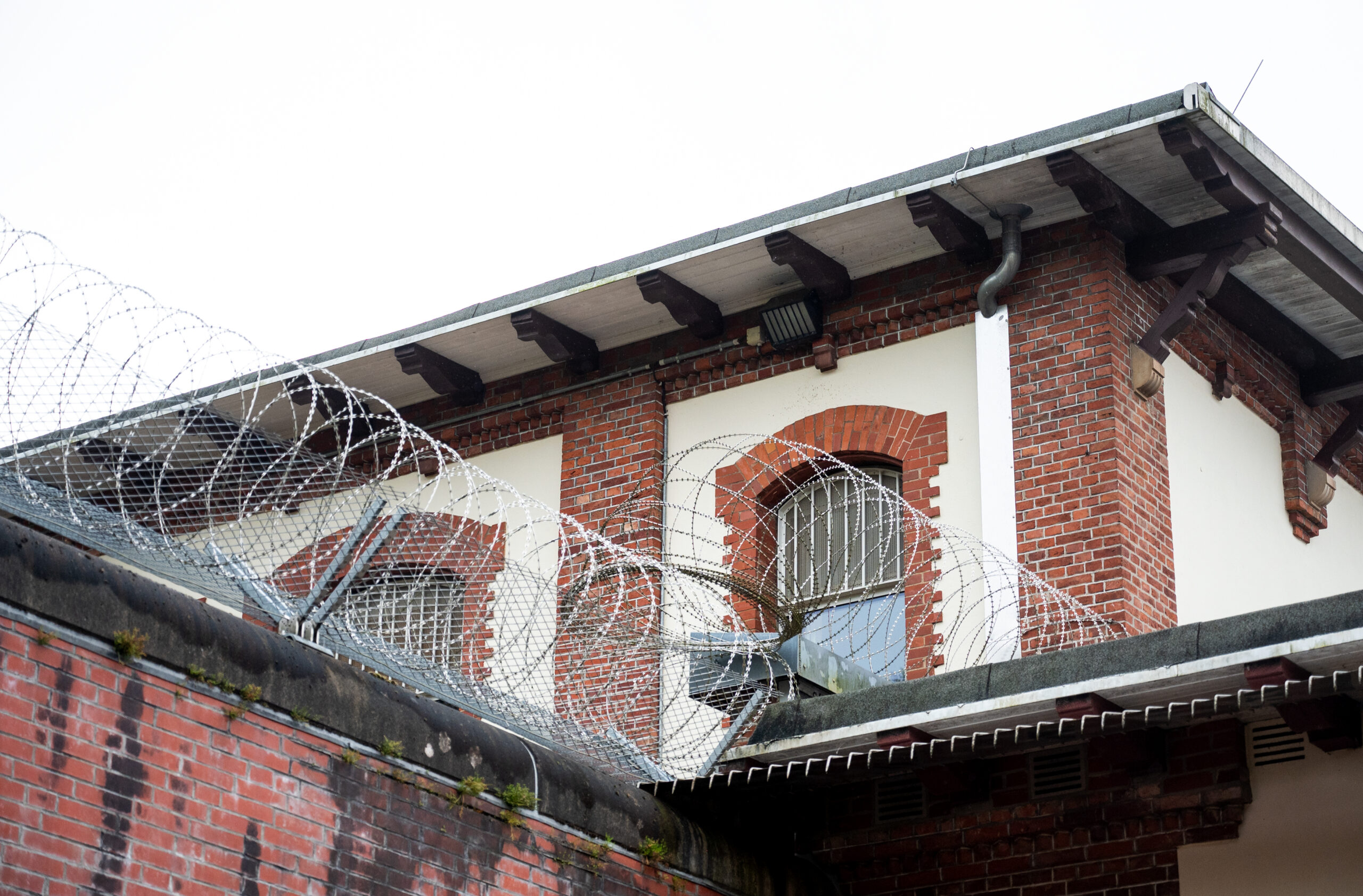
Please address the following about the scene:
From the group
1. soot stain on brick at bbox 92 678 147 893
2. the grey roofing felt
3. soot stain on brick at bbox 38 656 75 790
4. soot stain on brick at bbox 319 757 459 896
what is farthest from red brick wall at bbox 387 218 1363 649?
soot stain on brick at bbox 38 656 75 790

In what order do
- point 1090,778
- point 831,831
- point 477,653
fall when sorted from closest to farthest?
point 1090,778
point 831,831
point 477,653

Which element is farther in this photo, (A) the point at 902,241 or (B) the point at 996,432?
(A) the point at 902,241

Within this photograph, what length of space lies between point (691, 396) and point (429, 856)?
6225 millimetres

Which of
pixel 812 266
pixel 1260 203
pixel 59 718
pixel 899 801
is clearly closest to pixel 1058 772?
pixel 899 801

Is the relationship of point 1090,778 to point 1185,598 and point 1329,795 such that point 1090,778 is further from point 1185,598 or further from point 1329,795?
point 1185,598

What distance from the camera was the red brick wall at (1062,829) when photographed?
29.5 ft

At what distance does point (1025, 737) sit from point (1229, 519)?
4.52 m

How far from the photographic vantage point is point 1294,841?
867 cm

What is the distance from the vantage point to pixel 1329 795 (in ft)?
28.3

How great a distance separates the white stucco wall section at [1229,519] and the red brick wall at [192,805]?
223 inches

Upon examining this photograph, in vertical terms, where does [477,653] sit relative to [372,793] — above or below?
above

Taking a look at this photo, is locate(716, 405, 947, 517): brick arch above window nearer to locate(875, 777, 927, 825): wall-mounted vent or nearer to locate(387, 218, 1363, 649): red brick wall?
locate(387, 218, 1363, 649): red brick wall

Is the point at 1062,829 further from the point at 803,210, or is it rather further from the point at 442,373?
the point at 442,373

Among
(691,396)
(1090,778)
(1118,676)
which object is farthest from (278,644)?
(691,396)
